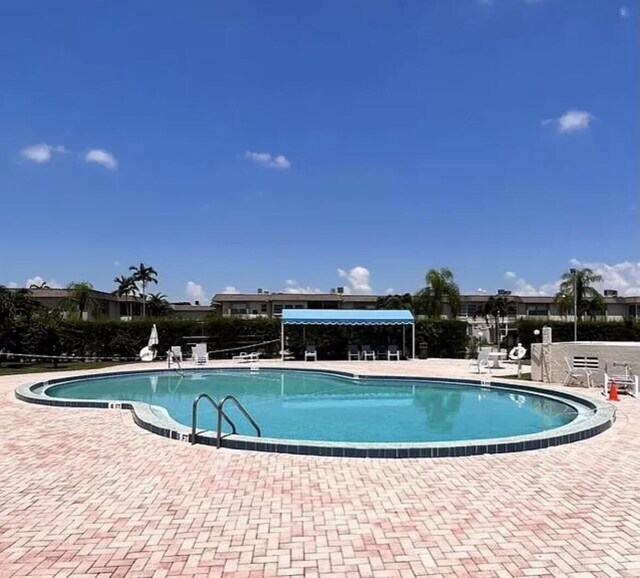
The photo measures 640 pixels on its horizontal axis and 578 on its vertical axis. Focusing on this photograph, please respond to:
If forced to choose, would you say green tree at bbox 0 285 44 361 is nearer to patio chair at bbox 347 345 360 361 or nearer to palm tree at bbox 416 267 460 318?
patio chair at bbox 347 345 360 361

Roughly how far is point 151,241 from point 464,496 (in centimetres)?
3457

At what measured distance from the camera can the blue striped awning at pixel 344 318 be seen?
27.8 meters

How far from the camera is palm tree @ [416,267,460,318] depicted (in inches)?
1982

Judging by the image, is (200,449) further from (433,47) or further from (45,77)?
(433,47)

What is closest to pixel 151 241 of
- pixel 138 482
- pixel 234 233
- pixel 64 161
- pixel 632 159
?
pixel 234 233

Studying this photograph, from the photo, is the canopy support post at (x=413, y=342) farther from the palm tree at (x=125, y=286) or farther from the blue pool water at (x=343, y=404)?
the palm tree at (x=125, y=286)

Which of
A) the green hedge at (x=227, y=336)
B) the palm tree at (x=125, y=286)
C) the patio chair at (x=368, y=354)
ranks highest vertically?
the palm tree at (x=125, y=286)

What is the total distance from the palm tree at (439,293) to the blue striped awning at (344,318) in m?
21.5

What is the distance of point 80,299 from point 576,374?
5040 centimetres

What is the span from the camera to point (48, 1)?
14.6m

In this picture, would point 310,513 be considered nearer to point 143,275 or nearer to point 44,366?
point 44,366

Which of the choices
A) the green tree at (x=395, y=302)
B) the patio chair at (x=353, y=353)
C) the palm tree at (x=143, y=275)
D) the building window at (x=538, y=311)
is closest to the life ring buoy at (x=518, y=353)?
the patio chair at (x=353, y=353)

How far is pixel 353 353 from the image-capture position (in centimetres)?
2911

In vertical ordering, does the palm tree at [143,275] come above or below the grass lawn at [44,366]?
above
